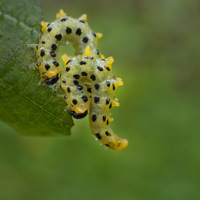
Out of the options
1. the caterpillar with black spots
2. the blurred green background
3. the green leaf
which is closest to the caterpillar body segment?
the caterpillar with black spots

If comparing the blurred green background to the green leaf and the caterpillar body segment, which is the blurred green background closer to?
the caterpillar body segment

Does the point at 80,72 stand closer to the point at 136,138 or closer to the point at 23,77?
the point at 23,77

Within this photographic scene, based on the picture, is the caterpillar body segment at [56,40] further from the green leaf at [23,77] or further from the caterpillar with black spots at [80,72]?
the green leaf at [23,77]

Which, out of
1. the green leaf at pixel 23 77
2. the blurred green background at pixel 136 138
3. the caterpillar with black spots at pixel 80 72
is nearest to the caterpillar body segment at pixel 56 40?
the caterpillar with black spots at pixel 80 72

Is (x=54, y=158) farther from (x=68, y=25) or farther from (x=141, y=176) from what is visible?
(x=68, y=25)

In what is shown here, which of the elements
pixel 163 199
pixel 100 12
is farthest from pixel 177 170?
pixel 100 12

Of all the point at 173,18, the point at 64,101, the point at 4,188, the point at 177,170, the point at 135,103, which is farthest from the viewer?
the point at 173,18
